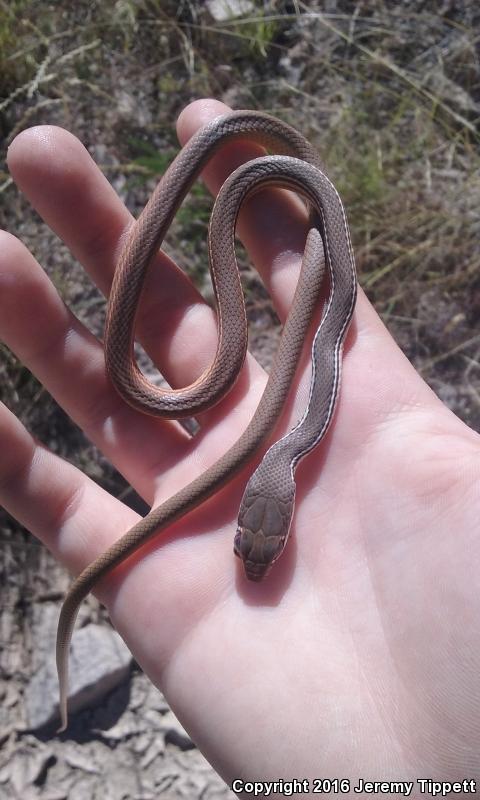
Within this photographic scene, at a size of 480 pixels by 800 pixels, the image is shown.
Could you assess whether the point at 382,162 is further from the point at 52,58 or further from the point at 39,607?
the point at 39,607

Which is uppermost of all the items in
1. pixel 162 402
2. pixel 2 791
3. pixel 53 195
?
pixel 53 195

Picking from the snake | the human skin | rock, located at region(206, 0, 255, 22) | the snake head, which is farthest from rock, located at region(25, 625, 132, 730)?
rock, located at region(206, 0, 255, 22)

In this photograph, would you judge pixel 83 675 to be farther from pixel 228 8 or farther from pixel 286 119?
pixel 228 8

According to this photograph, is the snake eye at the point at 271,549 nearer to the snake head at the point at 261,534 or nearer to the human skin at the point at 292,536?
the snake head at the point at 261,534

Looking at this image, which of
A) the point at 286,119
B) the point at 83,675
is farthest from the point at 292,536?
the point at 286,119

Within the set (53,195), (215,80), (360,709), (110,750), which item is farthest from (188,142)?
(110,750)

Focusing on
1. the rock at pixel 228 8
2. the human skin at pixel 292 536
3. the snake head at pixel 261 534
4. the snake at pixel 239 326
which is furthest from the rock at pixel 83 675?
the rock at pixel 228 8

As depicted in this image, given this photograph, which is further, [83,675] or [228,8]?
[228,8]
